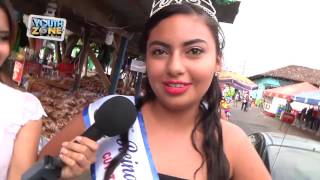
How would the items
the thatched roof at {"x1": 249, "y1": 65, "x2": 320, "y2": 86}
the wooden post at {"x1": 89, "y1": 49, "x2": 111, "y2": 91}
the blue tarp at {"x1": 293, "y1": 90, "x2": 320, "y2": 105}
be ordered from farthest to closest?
the thatched roof at {"x1": 249, "y1": 65, "x2": 320, "y2": 86}
the blue tarp at {"x1": 293, "y1": 90, "x2": 320, "y2": 105}
the wooden post at {"x1": 89, "y1": 49, "x2": 111, "y2": 91}

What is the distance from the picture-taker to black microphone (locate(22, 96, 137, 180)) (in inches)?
40.4

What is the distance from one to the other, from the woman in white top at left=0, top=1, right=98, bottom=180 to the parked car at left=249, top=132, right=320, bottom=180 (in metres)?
2.14

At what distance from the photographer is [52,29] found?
13.2 ft

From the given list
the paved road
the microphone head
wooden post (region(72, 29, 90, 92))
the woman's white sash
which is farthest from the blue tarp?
the microphone head

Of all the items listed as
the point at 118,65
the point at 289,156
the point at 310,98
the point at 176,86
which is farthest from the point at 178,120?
the point at 310,98

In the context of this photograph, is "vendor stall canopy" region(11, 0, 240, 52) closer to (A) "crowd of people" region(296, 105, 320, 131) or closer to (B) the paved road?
(B) the paved road

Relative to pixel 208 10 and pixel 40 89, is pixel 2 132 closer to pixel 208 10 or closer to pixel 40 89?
pixel 208 10

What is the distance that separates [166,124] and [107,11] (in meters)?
5.45

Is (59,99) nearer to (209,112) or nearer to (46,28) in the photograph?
(46,28)

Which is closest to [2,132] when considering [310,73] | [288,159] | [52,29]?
[288,159]

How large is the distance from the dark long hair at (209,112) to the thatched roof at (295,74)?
46.8m

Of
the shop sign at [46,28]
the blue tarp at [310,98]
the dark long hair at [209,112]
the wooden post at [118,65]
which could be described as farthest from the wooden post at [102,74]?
the blue tarp at [310,98]

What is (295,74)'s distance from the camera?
4984cm

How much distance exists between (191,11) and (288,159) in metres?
2.27
